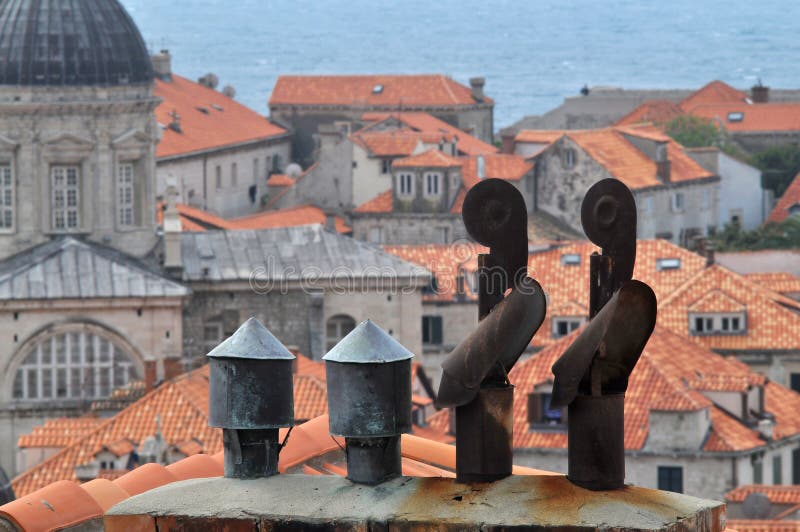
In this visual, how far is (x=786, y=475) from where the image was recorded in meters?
55.9

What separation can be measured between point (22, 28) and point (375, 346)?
54318mm

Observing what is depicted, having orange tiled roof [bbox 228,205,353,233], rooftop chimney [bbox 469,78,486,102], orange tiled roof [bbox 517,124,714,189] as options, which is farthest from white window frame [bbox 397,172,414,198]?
rooftop chimney [bbox 469,78,486,102]

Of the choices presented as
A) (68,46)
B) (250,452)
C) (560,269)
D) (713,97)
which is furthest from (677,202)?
(250,452)

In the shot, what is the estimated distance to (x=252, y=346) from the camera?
39.0 feet

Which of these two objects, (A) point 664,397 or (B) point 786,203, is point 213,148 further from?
(A) point 664,397

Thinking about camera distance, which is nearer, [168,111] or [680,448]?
[680,448]

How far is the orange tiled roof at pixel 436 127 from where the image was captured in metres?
118

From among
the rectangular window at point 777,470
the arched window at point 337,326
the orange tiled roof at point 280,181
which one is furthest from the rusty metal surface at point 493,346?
the orange tiled roof at point 280,181

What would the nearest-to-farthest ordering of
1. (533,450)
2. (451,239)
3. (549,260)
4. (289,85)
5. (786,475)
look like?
(533,450) → (786,475) → (549,260) → (451,239) → (289,85)

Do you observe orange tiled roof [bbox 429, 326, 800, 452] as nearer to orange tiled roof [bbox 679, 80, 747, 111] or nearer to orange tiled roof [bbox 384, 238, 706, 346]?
orange tiled roof [bbox 384, 238, 706, 346]

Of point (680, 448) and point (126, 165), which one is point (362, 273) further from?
point (680, 448)

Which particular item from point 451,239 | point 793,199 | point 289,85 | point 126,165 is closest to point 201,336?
point 126,165

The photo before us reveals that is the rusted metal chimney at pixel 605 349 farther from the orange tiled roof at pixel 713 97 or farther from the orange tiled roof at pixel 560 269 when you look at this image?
the orange tiled roof at pixel 713 97

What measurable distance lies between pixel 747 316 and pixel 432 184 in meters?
28.9
